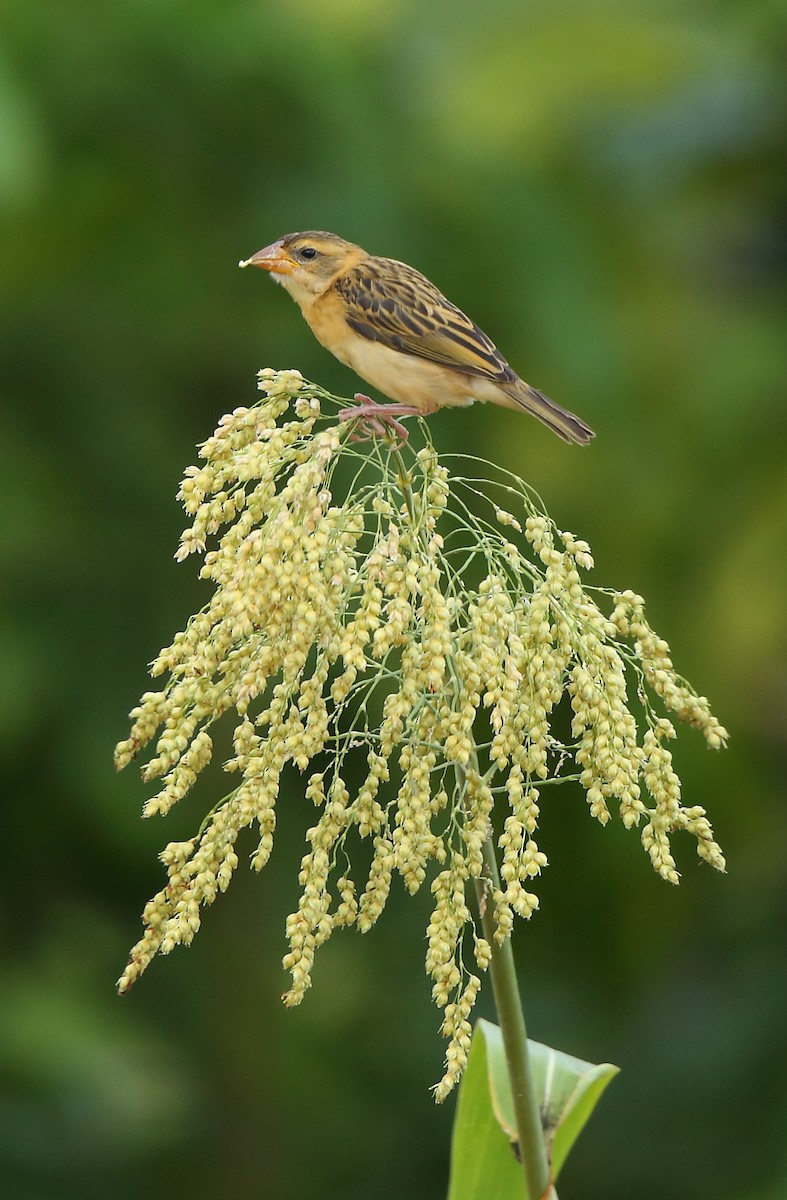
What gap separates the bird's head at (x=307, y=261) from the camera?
2.88 meters

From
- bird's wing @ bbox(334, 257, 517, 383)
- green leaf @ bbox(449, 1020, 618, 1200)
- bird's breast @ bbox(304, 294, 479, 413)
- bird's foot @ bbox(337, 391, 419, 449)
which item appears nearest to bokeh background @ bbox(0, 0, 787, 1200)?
bird's wing @ bbox(334, 257, 517, 383)

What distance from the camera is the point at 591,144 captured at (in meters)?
6.17

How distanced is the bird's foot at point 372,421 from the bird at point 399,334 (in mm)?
94

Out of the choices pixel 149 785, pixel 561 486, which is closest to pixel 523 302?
pixel 561 486

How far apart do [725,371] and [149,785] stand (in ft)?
9.29

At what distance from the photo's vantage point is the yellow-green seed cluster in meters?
1.84

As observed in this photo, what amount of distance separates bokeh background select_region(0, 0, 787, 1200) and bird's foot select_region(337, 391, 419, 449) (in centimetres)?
253

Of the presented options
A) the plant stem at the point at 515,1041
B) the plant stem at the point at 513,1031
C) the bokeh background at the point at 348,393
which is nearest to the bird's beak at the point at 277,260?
the plant stem at the point at 513,1031

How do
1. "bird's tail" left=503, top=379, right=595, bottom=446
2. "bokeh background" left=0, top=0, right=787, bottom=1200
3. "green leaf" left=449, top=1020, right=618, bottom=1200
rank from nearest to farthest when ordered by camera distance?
"green leaf" left=449, top=1020, right=618, bottom=1200 → "bird's tail" left=503, top=379, right=595, bottom=446 → "bokeh background" left=0, top=0, right=787, bottom=1200

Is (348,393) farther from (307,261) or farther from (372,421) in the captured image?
(372,421)

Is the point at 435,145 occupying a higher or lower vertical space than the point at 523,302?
higher

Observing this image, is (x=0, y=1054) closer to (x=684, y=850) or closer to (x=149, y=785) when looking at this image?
(x=149, y=785)

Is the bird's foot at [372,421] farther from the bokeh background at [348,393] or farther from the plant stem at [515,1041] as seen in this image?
the bokeh background at [348,393]

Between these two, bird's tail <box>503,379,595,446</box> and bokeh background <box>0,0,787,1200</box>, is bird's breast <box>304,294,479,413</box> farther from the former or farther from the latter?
bokeh background <box>0,0,787,1200</box>
